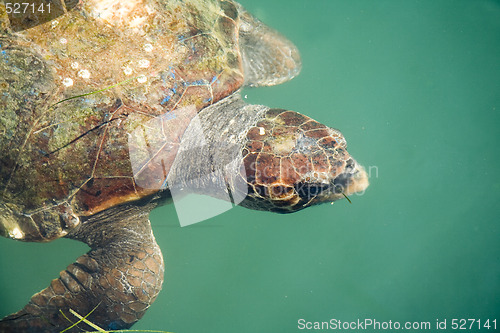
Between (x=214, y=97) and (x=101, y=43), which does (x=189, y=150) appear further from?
(x=101, y=43)

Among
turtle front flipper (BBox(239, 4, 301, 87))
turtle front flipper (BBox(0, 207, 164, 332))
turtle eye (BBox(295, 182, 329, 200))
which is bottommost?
turtle front flipper (BBox(0, 207, 164, 332))

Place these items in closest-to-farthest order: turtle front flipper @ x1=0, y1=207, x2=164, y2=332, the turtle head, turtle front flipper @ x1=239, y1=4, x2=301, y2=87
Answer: the turtle head < turtle front flipper @ x1=0, y1=207, x2=164, y2=332 < turtle front flipper @ x1=239, y1=4, x2=301, y2=87

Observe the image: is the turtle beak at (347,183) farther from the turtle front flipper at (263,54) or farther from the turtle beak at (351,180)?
the turtle front flipper at (263,54)

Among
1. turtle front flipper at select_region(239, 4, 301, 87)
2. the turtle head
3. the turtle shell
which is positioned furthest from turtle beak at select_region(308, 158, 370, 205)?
turtle front flipper at select_region(239, 4, 301, 87)

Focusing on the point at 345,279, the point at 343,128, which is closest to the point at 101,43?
the point at 343,128

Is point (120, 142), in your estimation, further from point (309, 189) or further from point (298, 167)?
point (309, 189)

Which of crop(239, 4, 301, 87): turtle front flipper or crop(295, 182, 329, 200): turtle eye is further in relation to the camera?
crop(239, 4, 301, 87): turtle front flipper

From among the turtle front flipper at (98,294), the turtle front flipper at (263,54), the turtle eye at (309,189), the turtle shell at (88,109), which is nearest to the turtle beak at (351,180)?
the turtle eye at (309,189)

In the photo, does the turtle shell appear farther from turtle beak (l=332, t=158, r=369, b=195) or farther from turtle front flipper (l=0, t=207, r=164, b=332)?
turtle beak (l=332, t=158, r=369, b=195)

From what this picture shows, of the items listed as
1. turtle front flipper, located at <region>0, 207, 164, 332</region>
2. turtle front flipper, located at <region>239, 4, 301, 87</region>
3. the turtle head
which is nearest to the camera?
the turtle head
